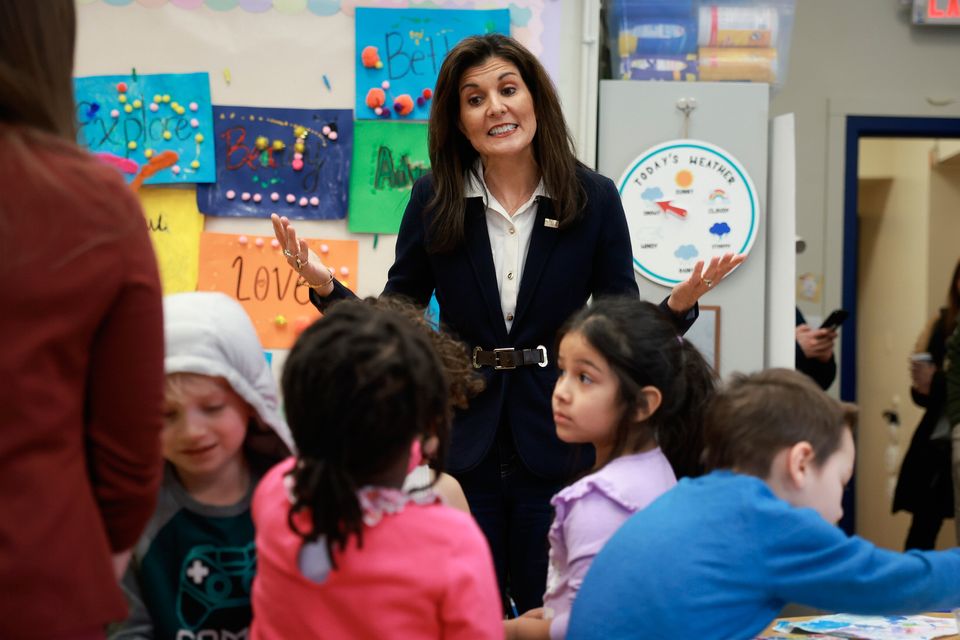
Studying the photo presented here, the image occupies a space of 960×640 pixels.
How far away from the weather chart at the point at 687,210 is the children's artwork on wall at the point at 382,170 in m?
0.60

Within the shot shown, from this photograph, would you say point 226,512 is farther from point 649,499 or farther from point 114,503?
point 649,499

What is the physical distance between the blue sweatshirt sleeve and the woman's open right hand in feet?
3.17

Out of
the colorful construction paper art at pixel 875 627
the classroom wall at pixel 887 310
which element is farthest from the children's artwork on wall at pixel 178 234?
the classroom wall at pixel 887 310

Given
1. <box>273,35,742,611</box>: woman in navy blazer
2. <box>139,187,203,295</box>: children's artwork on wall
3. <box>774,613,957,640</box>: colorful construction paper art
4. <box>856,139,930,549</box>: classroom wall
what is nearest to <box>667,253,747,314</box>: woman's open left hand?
<box>273,35,742,611</box>: woman in navy blazer

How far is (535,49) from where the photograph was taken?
285cm

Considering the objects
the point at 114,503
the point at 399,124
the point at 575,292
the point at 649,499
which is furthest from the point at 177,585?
the point at 399,124

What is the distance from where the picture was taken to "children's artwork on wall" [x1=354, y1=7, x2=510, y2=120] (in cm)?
281

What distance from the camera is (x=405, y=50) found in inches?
111

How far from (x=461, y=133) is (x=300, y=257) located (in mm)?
407

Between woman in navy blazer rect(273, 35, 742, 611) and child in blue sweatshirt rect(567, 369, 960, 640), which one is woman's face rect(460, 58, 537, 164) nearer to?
woman in navy blazer rect(273, 35, 742, 611)

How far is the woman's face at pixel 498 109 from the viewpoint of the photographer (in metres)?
2.00

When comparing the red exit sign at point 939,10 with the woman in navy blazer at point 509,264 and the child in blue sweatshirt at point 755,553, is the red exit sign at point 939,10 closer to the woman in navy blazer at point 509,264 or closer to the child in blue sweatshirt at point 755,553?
the woman in navy blazer at point 509,264

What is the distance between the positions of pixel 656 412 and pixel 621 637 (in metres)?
0.40

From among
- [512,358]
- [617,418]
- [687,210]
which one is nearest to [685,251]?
[687,210]
